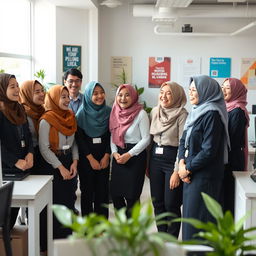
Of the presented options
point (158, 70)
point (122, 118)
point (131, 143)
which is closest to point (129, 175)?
point (131, 143)

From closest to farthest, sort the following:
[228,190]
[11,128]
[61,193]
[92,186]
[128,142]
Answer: [11,128], [228,190], [61,193], [128,142], [92,186]

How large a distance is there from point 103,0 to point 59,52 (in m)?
1.13

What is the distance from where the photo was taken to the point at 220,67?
666cm

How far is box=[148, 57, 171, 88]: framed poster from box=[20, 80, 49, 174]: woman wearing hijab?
360 cm

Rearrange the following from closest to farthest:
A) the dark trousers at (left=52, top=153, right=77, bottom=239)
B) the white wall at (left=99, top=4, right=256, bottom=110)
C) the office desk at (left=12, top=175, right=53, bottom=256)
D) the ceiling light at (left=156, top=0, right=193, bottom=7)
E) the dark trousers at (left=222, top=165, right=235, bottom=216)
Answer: the office desk at (left=12, top=175, right=53, bottom=256)
the dark trousers at (left=222, top=165, right=235, bottom=216)
the dark trousers at (left=52, top=153, right=77, bottom=239)
the ceiling light at (left=156, top=0, right=193, bottom=7)
the white wall at (left=99, top=4, right=256, bottom=110)

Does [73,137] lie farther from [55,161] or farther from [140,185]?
[140,185]

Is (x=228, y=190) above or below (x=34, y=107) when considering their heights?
below

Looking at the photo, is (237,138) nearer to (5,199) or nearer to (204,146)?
(204,146)

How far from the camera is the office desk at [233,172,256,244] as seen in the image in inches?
100

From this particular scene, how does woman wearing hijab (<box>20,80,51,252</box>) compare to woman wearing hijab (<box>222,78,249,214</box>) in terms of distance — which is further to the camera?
woman wearing hijab (<box>20,80,51,252</box>)

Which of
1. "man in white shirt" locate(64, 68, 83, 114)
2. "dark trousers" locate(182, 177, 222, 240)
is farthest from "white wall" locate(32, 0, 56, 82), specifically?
"dark trousers" locate(182, 177, 222, 240)

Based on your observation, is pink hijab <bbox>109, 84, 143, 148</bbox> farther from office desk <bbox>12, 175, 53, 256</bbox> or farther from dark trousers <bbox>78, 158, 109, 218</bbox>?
office desk <bbox>12, 175, 53, 256</bbox>

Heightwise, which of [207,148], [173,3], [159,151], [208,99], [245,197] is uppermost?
[173,3]

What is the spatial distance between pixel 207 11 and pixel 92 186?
12.5 feet
